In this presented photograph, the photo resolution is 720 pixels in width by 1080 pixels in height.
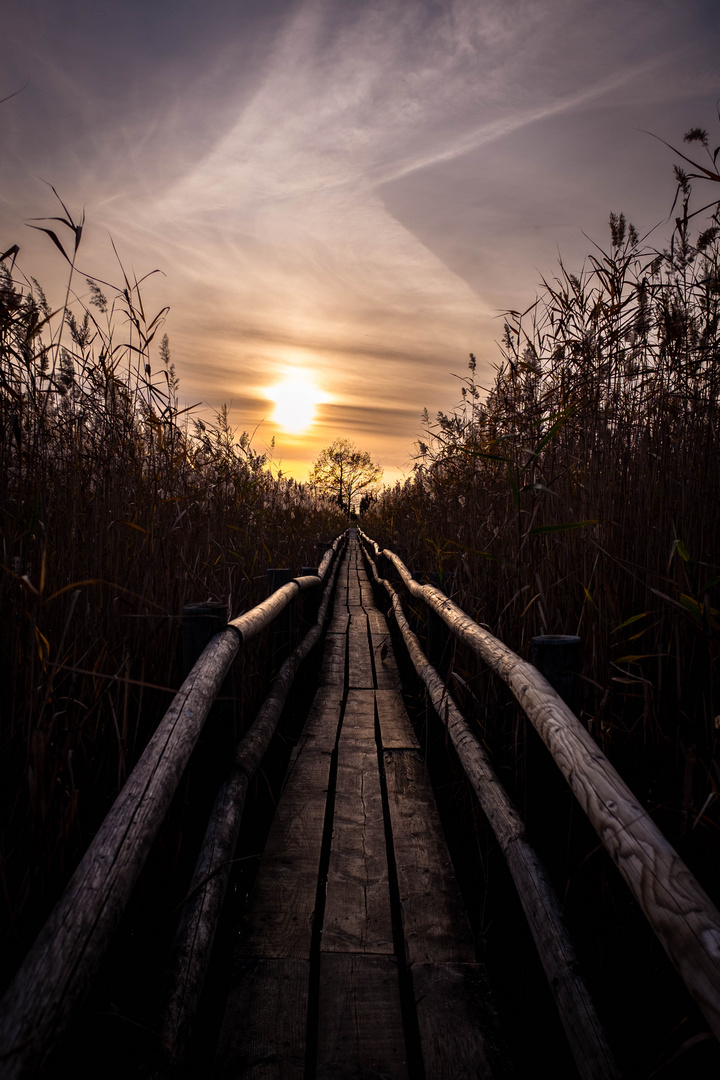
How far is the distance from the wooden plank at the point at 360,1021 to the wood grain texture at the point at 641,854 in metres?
0.71

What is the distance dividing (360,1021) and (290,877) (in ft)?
1.87

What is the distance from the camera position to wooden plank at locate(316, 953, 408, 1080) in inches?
47.1

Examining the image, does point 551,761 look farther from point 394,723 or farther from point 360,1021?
point 394,723

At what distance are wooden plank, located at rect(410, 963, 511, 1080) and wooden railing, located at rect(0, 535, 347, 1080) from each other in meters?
0.52

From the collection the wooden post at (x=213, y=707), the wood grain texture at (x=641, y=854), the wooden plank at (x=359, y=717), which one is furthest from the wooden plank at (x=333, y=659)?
the wood grain texture at (x=641, y=854)

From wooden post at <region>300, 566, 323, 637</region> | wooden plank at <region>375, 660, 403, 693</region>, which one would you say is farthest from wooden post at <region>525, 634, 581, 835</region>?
wooden post at <region>300, 566, 323, 637</region>

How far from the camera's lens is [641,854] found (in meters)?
0.87

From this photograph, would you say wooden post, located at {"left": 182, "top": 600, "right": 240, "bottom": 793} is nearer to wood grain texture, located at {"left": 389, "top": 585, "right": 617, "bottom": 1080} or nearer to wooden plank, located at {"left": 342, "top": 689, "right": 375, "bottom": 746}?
wood grain texture, located at {"left": 389, "top": 585, "right": 617, "bottom": 1080}

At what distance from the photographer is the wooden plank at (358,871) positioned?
1.58m

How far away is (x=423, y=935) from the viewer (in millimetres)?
1579

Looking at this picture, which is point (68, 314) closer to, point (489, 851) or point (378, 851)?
point (378, 851)

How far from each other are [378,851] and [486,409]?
2.33 meters

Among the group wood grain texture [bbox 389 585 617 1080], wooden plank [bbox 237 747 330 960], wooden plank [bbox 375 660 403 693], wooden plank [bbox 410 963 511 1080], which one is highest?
wood grain texture [bbox 389 585 617 1080]

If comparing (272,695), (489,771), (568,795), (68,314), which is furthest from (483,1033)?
(68,314)
